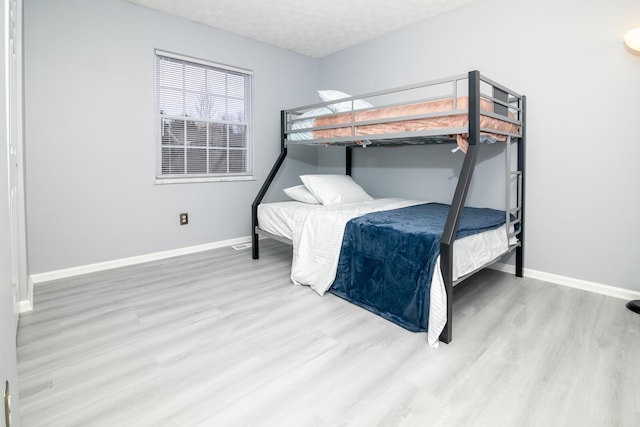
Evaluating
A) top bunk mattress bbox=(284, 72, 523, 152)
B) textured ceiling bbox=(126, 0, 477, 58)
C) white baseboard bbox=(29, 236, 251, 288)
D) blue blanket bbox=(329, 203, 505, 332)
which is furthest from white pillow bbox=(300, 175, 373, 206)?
textured ceiling bbox=(126, 0, 477, 58)

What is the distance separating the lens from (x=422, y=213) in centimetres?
254

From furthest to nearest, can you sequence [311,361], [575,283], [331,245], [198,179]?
[198,179] → [575,283] → [331,245] → [311,361]

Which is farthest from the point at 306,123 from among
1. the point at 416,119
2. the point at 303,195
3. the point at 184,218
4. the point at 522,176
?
the point at 522,176

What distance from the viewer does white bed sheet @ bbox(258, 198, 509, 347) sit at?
5.71 ft

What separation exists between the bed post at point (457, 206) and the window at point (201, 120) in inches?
96.1

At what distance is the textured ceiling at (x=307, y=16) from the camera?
9.36 feet

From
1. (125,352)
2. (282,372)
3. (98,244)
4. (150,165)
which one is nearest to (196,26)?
(150,165)

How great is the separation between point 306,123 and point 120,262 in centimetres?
202

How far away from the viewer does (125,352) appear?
64.5 inches

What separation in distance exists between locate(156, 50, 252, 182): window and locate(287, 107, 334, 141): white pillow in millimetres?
739

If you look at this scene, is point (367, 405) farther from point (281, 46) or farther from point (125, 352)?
point (281, 46)

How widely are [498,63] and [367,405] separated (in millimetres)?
2714

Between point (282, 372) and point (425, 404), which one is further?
point (282, 372)

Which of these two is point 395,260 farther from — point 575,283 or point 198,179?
point 198,179
